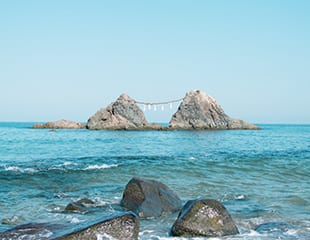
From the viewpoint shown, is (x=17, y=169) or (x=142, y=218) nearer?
(x=142, y=218)

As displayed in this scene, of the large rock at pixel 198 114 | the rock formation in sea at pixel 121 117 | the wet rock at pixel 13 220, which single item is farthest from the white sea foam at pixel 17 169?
the large rock at pixel 198 114

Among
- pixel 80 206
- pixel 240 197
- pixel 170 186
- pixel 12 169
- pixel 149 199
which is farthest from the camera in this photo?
pixel 12 169

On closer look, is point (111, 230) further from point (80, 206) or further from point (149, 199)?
point (80, 206)

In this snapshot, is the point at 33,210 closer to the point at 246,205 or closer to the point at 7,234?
the point at 7,234

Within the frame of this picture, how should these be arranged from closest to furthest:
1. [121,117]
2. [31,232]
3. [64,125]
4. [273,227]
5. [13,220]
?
[31,232]
[273,227]
[13,220]
[121,117]
[64,125]

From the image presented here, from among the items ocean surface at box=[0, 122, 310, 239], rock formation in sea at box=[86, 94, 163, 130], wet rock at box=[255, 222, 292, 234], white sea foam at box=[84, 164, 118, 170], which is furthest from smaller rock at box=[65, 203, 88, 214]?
rock formation in sea at box=[86, 94, 163, 130]

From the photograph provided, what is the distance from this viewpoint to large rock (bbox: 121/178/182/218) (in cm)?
1175

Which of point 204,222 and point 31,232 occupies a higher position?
point 31,232

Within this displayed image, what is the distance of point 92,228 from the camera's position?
7582 mm

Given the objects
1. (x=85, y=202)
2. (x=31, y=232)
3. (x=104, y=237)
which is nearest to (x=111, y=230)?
(x=104, y=237)

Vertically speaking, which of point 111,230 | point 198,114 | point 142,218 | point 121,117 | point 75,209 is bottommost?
point 142,218

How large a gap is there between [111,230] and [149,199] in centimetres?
449

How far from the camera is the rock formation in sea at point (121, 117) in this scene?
283 ft

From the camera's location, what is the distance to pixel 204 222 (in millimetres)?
9578
